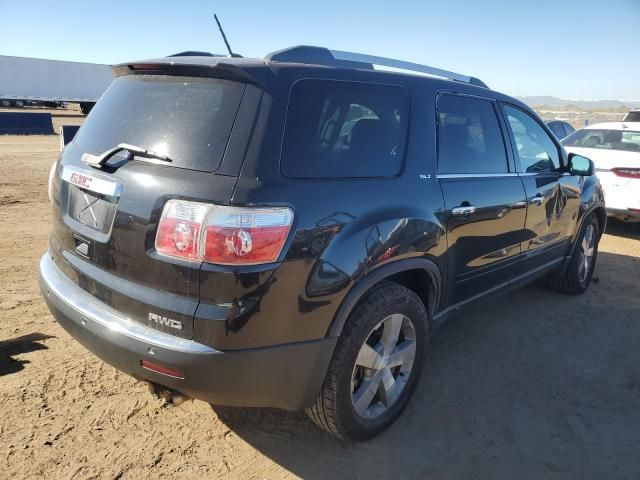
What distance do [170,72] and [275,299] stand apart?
1211 mm

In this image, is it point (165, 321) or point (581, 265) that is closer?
point (165, 321)

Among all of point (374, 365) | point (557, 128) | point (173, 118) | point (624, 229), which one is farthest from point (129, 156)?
point (557, 128)

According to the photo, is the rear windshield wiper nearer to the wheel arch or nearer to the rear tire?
the wheel arch

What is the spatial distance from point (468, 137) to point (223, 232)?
2021mm

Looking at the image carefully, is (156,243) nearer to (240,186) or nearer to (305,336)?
(240,186)

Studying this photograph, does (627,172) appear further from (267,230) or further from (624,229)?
(267,230)

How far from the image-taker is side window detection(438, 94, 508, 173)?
3051mm

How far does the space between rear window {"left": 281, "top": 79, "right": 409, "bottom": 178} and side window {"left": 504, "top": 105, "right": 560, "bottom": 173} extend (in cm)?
143

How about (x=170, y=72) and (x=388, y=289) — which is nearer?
(x=170, y=72)

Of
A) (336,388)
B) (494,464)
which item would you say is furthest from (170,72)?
(494,464)

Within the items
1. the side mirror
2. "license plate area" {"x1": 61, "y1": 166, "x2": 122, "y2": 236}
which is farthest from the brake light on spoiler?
the side mirror

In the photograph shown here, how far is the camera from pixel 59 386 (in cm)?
299

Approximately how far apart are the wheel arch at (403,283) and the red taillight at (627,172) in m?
5.49

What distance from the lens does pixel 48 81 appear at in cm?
3541
